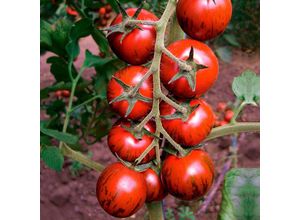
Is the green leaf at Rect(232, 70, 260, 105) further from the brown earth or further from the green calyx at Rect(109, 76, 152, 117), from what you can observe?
the brown earth

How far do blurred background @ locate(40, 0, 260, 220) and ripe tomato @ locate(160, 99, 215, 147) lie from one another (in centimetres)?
39

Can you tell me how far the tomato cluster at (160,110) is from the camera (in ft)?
2.08

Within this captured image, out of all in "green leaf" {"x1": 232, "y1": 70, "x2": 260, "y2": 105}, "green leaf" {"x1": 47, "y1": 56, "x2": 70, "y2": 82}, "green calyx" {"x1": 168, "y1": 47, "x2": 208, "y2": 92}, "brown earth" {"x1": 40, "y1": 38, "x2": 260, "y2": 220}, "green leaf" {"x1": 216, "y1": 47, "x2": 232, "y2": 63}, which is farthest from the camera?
"green leaf" {"x1": 216, "y1": 47, "x2": 232, "y2": 63}

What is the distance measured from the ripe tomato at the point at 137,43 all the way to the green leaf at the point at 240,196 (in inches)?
9.6

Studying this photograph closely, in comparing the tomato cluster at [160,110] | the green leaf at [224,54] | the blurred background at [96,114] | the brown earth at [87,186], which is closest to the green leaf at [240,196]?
the tomato cluster at [160,110]

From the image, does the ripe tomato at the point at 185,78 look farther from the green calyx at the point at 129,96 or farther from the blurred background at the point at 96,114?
the blurred background at the point at 96,114

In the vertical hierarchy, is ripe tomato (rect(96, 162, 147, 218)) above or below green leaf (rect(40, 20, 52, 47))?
above

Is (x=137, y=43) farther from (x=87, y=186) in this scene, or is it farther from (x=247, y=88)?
(x=87, y=186)

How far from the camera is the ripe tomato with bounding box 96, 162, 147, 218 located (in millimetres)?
673

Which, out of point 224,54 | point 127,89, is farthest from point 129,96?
point 224,54

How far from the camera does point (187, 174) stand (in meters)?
0.67

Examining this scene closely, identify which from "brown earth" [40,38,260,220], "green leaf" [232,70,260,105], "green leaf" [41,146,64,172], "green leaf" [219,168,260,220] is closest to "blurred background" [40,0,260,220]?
"brown earth" [40,38,260,220]

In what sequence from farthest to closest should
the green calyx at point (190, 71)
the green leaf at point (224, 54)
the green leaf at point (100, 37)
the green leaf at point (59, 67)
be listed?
the green leaf at point (224, 54) → the green leaf at point (59, 67) → the green leaf at point (100, 37) → the green calyx at point (190, 71)

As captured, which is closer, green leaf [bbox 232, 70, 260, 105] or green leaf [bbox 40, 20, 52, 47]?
green leaf [bbox 232, 70, 260, 105]
